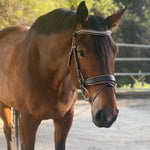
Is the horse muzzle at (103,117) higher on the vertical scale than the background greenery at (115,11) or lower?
higher

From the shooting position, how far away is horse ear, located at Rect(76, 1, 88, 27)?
193 centimetres

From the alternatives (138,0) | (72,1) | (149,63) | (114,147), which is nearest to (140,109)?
(114,147)

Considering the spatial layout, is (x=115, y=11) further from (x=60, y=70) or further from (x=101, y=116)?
(x=101, y=116)

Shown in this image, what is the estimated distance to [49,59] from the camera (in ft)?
7.64

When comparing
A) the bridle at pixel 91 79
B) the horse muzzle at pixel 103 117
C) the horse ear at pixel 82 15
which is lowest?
the horse muzzle at pixel 103 117

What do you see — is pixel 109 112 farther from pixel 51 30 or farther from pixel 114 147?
pixel 114 147

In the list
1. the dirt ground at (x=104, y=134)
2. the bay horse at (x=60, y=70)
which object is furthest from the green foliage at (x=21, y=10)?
the bay horse at (x=60, y=70)

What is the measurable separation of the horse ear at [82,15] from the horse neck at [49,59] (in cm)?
15

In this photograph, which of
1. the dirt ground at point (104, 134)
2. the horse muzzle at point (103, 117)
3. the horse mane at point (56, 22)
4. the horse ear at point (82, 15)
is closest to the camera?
the horse muzzle at point (103, 117)

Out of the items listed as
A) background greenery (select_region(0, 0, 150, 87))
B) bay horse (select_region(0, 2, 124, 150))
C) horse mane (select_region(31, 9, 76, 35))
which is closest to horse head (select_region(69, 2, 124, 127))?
bay horse (select_region(0, 2, 124, 150))

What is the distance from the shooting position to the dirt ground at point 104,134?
3939 mm

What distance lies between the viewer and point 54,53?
2.28 metres

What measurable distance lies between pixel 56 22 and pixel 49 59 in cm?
30

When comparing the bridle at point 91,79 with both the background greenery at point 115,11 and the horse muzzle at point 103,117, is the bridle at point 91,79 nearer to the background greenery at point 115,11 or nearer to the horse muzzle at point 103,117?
the horse muzzle at point 103,117
